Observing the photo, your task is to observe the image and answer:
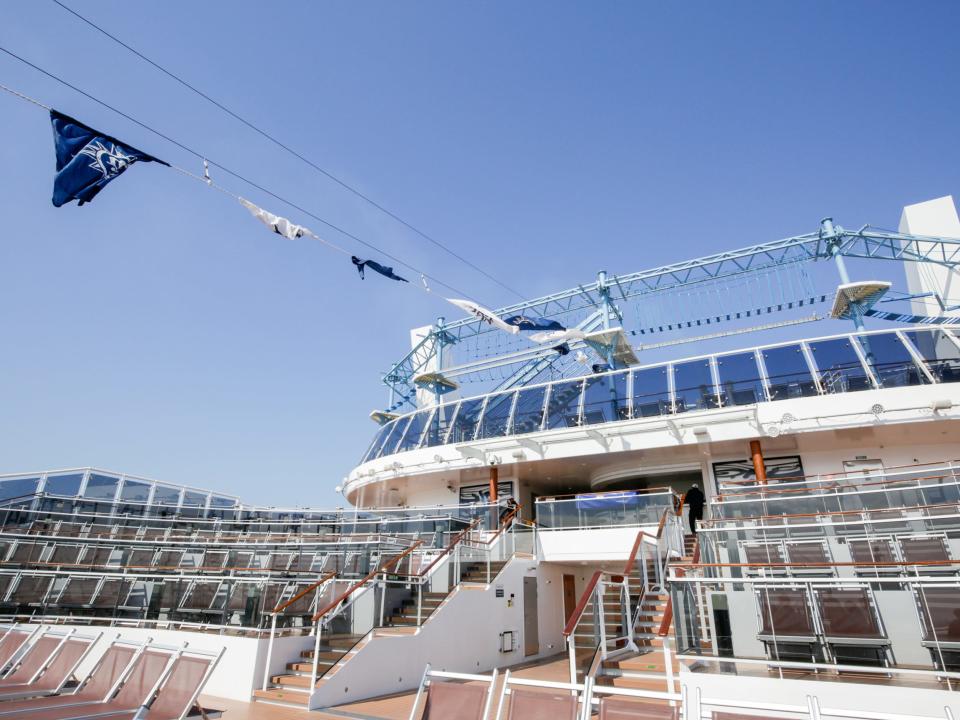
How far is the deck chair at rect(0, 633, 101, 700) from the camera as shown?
6.54 meters

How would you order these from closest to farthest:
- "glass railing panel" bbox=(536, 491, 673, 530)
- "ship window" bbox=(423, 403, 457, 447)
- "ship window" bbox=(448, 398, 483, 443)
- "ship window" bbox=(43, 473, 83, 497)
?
"glass railing panel" bbox=(536, 491, 673, 530) < "ship window" bbox=(43, 473, 83, 497) < "ship window" bbox=(448, 398, 483, 443) < "ship window" bbox=(423, 403, 457, 447)

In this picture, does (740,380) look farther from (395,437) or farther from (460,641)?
(395,437)

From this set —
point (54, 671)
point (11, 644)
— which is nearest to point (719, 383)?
point (54, 671)

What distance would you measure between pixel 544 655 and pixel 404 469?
9862mm

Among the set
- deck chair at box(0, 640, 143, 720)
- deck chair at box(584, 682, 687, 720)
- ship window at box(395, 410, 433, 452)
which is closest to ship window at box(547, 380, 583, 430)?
ship window at box(395, 410, 433, 452)

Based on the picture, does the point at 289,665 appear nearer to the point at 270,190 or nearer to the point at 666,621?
the point at 666,621

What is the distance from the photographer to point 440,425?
23.0 m

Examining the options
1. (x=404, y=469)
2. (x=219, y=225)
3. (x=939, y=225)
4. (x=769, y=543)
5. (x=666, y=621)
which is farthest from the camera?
(x=939, y=225)

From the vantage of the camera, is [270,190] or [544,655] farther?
[544,655]

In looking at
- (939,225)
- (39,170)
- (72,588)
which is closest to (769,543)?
(39,170)

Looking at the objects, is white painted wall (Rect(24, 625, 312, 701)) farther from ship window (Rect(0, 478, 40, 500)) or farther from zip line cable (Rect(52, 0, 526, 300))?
ship window (Rect(0, 478, 40, 500))

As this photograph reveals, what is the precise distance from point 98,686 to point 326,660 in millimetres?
3362

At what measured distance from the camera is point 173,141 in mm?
8953

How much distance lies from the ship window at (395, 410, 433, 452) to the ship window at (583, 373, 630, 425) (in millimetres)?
7340
